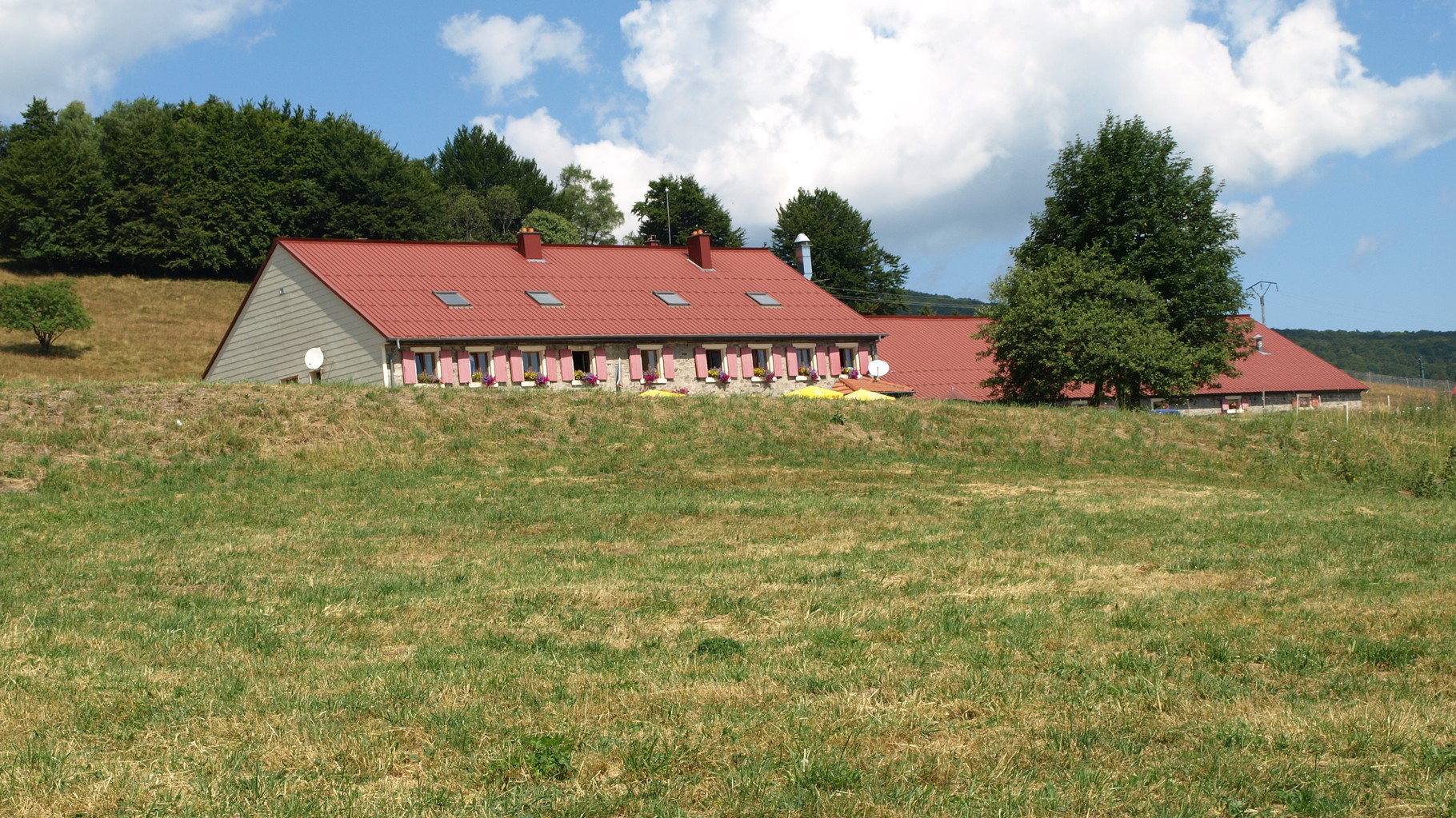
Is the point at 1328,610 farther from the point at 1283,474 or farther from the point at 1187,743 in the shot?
the point at 1283,474

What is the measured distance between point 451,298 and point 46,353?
1098 inches

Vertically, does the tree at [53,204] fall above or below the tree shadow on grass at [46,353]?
above

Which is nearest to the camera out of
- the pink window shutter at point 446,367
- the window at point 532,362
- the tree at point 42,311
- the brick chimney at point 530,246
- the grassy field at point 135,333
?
the pink window shutter at point 446,367

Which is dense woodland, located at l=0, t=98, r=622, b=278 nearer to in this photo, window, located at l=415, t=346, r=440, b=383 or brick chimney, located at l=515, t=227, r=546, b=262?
brick chimney, located at l=515, t=227, r=546, b=262

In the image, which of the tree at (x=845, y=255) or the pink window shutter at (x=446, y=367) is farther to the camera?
the tree at (x=845, y=255)

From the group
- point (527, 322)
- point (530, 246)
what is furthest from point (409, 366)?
point (530, 246)

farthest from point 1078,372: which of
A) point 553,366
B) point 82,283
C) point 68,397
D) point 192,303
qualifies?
point 82,283

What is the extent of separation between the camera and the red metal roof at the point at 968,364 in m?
50.9

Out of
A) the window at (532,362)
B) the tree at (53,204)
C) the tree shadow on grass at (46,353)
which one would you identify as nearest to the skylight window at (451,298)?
the window at (532,362)

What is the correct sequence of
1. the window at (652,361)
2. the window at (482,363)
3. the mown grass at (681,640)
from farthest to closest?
the window at (652,361), the window at (482,363), the mown grass at (681,640)

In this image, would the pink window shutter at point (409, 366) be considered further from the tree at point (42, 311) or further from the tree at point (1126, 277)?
the tree at point (42, 311)

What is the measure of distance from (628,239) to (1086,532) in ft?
276

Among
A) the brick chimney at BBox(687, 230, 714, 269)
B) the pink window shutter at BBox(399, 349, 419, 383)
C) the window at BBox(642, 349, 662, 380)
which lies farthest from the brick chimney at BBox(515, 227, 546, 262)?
the pink window shutter at BBox(399, 349, 419, 383)

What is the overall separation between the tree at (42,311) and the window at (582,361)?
3039 centimetres
